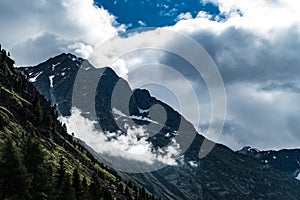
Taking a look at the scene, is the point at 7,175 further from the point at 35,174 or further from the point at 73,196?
the point at 73,196

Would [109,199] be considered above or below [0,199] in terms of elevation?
above

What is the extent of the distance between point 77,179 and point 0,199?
127 ft

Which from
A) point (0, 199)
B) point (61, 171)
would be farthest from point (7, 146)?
point (61, 171)

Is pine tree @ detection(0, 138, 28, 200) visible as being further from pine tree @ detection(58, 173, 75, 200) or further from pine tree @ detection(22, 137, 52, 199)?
pine tree @ detection(58, 173, 75, 200)

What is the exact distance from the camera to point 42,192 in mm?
88562

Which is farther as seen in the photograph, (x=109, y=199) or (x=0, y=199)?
(x=109, y=199)

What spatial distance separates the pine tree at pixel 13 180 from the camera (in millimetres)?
77375

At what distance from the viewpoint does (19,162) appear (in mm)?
79750

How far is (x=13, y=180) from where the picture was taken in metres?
77.8

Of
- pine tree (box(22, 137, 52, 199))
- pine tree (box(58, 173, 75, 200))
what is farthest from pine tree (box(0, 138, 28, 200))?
pine tree (box(58, 173, 75, 200))

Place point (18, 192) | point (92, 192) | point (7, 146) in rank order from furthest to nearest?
point (92, 192)
point (7, 146)
point (18, 192)

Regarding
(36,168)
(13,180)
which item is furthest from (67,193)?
(13,180)

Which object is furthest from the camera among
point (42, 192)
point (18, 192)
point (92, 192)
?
point (92, 192)

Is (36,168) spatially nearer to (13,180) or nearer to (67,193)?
(67,193)
